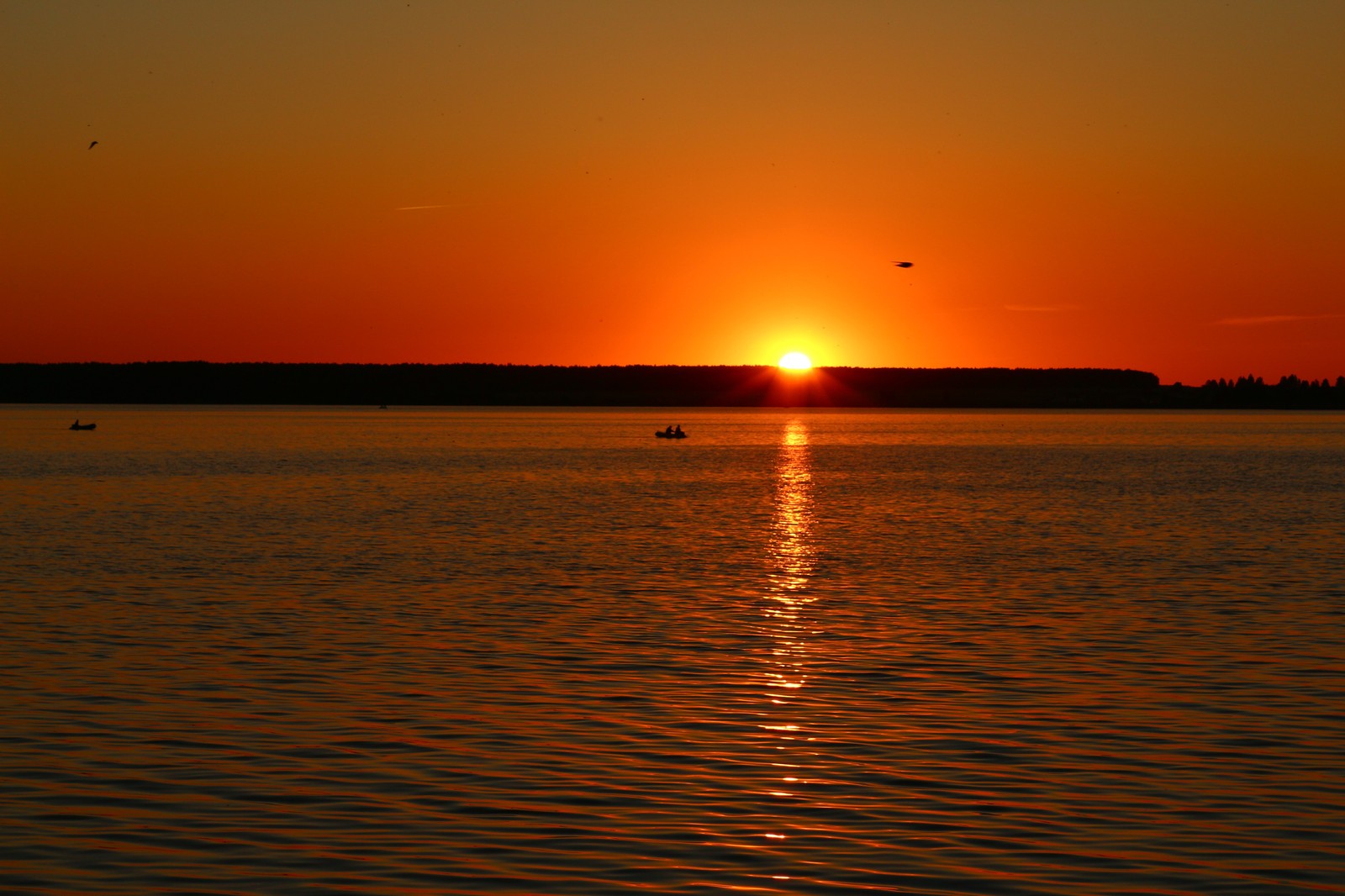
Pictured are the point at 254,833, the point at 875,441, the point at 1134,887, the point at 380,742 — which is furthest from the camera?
the point at 875,441

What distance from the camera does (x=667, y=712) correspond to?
2005cm

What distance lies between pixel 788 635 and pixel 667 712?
7.54 m

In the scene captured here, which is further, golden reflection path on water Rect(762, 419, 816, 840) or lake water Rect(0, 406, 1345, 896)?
golden reflection path on water Rect(762, 419, 816, 840)

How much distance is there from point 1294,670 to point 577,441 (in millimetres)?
153477

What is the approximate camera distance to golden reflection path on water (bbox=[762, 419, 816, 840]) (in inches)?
677

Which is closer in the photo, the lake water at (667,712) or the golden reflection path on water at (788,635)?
the lake water at (667,712)

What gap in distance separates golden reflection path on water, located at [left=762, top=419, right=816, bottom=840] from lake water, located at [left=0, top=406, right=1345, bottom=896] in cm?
11

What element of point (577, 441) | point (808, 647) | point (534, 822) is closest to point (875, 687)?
point (808, 647)

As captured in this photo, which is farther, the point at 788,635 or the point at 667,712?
the point at 788,635

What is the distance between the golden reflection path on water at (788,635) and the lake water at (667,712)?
0.11m

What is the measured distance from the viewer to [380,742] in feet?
59.3

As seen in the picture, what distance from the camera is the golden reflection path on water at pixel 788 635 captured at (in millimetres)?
17203

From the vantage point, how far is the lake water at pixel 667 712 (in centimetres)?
1345

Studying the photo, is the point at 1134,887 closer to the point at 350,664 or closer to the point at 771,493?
the point at 350,664
